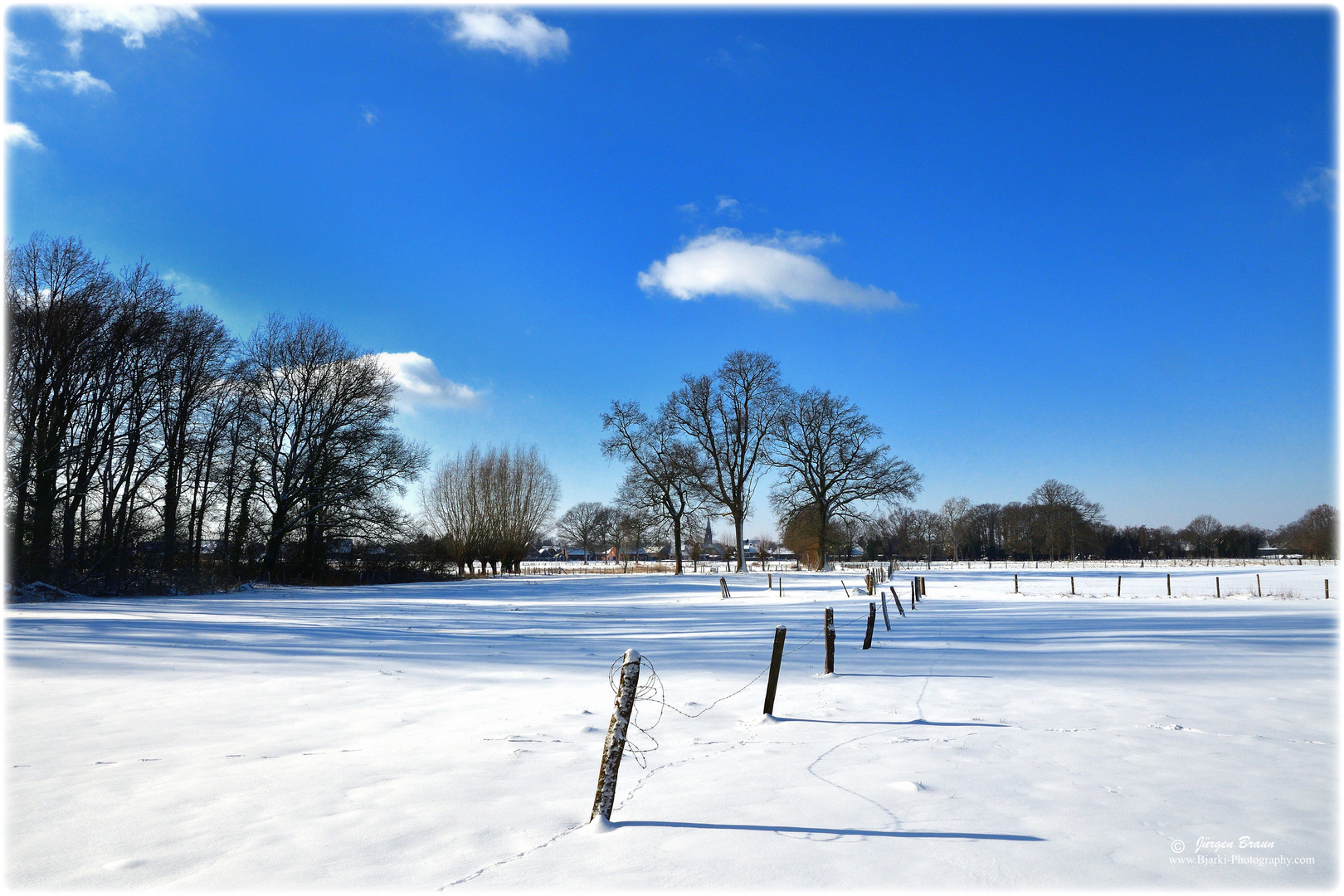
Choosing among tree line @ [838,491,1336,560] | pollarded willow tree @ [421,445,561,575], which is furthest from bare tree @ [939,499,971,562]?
pollarded willow tree @ [421,445,561,575]

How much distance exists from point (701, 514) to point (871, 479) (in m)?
11.0

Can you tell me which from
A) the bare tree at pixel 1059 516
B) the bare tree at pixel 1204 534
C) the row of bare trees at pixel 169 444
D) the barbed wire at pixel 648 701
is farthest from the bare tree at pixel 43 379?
the bare tree at pixel 1204 534

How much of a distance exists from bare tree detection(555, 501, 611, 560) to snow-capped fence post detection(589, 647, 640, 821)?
83.9m

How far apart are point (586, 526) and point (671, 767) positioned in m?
91.2

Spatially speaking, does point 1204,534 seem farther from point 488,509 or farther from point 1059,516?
point 488,509

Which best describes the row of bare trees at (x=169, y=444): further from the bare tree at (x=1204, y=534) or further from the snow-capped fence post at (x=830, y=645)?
the bare tree at (x=1204, y=534)

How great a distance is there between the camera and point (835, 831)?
12.9 feet

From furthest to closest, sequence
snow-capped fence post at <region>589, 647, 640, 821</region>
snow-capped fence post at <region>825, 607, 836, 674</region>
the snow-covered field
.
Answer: snow-capped fence post at <region>825, 607, 836, 674</region>
snow-capped fence post at <region>589, 647, 640, 821</region>
the snow-covered field

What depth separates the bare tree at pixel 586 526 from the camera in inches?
3610

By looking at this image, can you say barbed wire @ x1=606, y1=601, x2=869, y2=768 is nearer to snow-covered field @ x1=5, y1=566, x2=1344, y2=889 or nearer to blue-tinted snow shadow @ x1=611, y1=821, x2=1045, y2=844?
snow-covered field @ x1=5, y1=566, x2=1344, y2=889

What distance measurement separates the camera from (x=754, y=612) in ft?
69.7

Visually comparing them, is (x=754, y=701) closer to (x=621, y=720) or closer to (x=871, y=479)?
(x=621, y=720)

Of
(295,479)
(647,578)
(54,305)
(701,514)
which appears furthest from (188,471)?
(701,514)

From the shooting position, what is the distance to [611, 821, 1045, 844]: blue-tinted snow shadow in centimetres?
385
